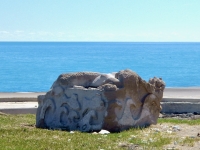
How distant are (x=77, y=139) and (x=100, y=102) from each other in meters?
1.98

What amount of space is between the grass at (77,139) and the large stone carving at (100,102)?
23.4 inches

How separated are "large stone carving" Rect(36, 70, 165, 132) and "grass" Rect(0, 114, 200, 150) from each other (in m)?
0.60

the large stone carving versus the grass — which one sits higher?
the large stone carving

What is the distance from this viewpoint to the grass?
11.1 metres

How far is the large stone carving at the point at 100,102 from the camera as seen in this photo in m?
13.7

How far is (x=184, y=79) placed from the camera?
6378 cm

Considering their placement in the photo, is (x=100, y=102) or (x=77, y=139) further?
(x=100, y=102)

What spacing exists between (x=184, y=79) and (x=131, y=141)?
52.8m

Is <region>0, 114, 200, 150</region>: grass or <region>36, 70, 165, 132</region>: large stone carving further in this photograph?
<region>36, 70, 165, 132</region>: large stone carving

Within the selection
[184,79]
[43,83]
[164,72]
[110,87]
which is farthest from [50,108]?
[164,72]

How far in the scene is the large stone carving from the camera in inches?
541

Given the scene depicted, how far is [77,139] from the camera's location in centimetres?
1198

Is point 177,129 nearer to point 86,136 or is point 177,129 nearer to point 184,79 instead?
point 86,136

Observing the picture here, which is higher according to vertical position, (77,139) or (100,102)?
(100,102)
